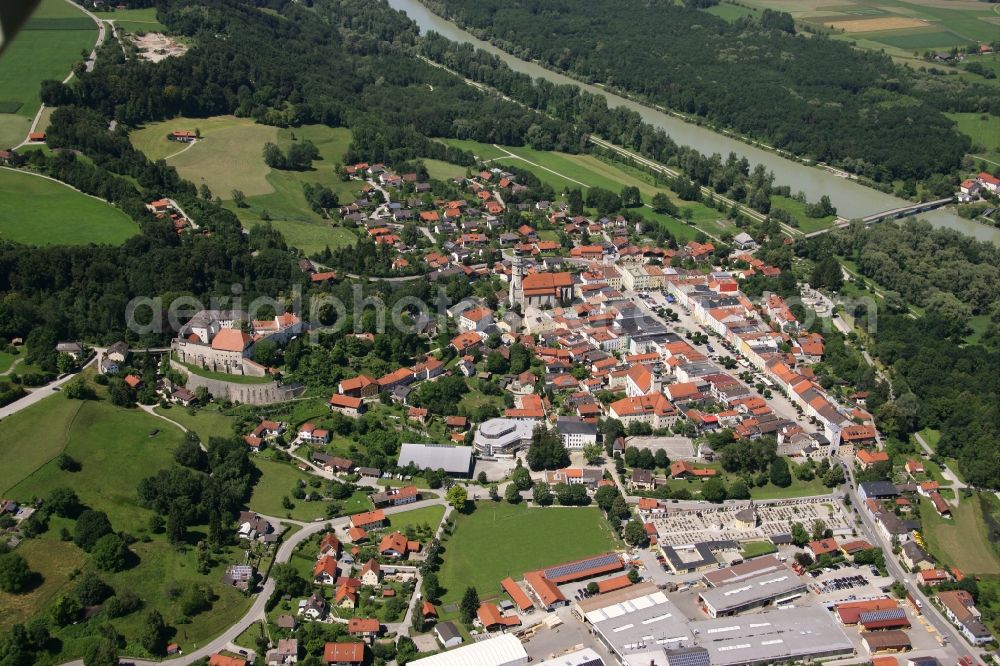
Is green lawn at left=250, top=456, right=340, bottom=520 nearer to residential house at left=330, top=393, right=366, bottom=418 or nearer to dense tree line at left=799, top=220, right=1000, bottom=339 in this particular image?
residential house at left=330, top=393, right=366, bottom=418

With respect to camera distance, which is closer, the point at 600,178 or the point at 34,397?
the point at 34,397

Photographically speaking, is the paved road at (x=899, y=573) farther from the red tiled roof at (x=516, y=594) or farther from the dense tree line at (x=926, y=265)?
the dense tree line at (x=926, y=265)

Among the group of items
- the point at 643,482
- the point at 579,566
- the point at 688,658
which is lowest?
the point at 579,566

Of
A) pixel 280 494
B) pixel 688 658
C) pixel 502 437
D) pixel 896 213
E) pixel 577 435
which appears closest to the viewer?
pixel 688 658

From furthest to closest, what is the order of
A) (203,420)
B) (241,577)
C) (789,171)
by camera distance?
(789,171), (203,420), (241,577)

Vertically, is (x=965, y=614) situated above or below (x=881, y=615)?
above

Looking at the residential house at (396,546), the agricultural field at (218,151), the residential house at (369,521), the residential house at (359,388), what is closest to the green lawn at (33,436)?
the residential house at (359,388)

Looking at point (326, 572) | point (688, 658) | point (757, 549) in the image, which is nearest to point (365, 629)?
point (326, 572)

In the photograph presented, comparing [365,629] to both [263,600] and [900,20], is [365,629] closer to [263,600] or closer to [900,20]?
[263,600]
